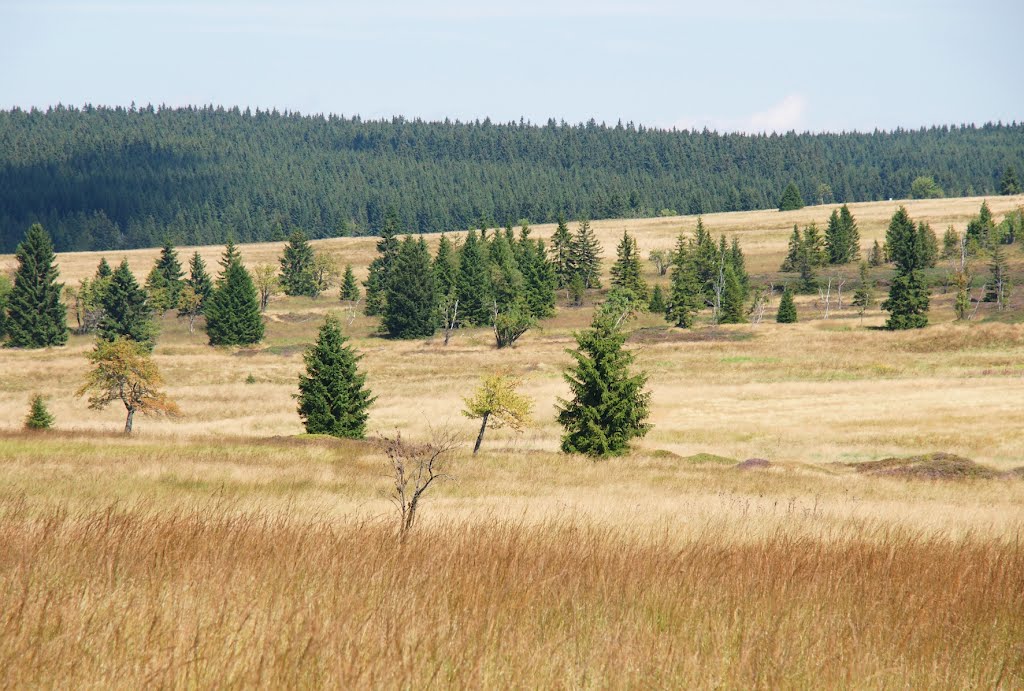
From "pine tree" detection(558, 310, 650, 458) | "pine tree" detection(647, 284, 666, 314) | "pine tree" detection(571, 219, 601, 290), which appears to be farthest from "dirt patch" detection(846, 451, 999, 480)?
"pine tree" detection(571, 219, 601, 290)

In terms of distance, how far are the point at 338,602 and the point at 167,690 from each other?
106 centimetres

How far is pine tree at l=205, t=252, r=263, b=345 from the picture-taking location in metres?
97.4

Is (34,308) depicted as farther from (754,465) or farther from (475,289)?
(754,465)

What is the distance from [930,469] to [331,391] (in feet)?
87.6

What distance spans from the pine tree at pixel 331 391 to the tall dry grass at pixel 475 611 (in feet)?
125

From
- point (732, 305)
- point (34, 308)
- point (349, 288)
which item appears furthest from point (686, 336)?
point (34, 308)

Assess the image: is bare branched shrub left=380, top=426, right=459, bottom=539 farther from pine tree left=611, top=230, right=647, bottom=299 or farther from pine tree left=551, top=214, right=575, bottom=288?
pine tree left=551, top=214, right=575, bottom=288

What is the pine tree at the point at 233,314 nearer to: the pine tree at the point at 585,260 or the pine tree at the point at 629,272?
the pine tree at the point at 629,272

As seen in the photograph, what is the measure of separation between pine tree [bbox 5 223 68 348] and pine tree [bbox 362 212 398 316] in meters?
38.0

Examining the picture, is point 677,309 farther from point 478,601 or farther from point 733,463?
point 478,601

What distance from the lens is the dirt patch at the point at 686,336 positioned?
8906 cm

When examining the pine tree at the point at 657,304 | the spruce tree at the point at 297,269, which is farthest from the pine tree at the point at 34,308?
the pine tree at the point at 657,304

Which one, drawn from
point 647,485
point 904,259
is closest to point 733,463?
point 647,485

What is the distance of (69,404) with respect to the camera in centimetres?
6412
